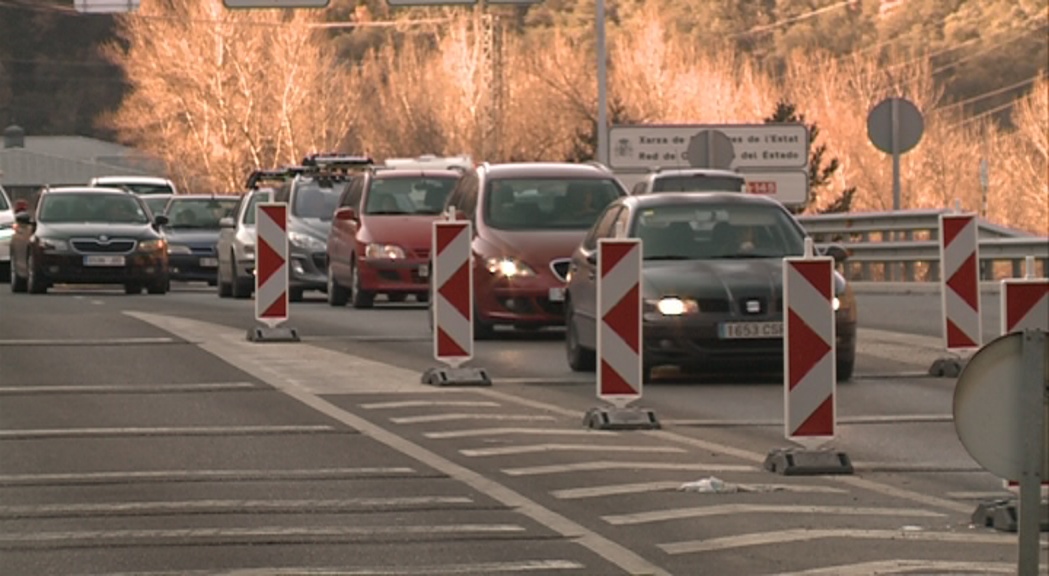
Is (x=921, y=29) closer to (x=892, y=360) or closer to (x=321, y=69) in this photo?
(x=321, y=69)

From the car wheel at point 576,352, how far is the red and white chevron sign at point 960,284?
2.71 metres

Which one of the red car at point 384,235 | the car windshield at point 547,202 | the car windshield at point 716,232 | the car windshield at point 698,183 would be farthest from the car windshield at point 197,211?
the car windshield at point 716,232

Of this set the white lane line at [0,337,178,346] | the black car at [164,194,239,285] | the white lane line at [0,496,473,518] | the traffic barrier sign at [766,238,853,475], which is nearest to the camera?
the white lane line at [0,496,473,518]

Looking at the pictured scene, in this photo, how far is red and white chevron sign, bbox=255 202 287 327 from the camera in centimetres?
2381

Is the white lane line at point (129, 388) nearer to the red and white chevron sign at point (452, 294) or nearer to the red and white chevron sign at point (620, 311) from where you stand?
the red and white chevron sign at point (452, 294)

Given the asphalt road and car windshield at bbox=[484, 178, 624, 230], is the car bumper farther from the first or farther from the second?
the asphalt road

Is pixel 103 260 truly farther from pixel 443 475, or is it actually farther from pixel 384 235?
pixel 443 475

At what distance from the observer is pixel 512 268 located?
24.8 m

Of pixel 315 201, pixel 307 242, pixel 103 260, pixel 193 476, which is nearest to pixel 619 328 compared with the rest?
pixel 193 476

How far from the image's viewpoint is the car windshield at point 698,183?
3875 cm

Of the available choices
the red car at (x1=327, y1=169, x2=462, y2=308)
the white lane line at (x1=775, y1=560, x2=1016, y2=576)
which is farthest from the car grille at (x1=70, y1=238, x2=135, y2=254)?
the white lane line at (x1=775, y1=560, x2=1016, y2=576)

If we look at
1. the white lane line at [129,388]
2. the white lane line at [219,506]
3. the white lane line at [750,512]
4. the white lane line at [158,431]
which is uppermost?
the white lane line at [129,388]

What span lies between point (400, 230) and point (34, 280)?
760 centimetres

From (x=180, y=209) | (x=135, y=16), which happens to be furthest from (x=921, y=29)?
(x=180, y=209)
